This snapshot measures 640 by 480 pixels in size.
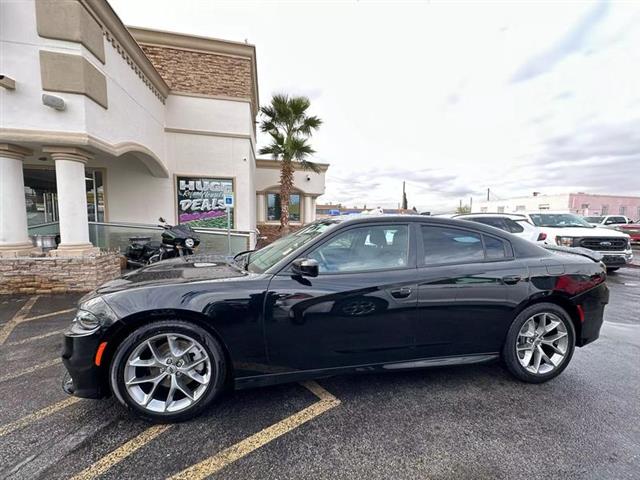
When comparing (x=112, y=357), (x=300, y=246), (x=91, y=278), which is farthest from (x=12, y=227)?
(x=300, y=246)

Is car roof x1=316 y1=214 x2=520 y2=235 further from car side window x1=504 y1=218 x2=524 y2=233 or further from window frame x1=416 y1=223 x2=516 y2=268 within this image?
car side window x1=504 y1=218 x2=524 y2=233

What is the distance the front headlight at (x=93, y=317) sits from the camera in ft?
6.97

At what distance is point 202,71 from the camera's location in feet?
31.6

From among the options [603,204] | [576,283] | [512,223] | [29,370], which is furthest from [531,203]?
[29,370]

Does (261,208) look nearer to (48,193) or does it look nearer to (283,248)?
(48,193)

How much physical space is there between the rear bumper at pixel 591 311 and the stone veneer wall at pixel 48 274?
731 cm

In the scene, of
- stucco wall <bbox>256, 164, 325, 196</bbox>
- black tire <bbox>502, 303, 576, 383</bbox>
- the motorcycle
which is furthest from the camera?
stucco wall <bbox>256, 164, 325, 196</bbox>

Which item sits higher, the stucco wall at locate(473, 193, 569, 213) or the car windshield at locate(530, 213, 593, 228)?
the stucco wall at locate(473, 193, 569, 213)

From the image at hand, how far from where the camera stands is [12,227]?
5523 millimetres

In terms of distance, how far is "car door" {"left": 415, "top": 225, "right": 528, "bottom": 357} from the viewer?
257 cm

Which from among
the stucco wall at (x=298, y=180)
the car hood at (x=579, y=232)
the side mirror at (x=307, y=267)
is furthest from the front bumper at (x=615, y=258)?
the stucco wall at (x=298, y=180)

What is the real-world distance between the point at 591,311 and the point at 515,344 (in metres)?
0.89

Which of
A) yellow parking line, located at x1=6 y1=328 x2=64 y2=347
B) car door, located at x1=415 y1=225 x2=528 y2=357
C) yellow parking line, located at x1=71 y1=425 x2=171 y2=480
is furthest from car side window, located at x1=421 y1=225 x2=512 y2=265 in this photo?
yellow parking line, located at x1=6 y1=328 x2=64 y2=347

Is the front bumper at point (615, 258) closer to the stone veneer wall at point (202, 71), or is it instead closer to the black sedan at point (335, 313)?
the black sedan at point (335, 313)
